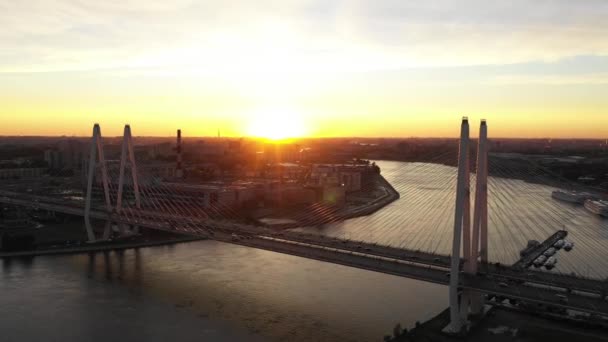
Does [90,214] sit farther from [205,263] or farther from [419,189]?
[419,189]

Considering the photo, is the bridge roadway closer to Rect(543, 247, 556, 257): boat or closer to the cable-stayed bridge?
the cable-stayed bridge

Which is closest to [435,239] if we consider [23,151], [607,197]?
[607,197]

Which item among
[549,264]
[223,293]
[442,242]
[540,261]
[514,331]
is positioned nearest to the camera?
[514,331]

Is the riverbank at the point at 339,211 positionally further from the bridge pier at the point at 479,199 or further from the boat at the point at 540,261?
the bridge pier at the point at 479,199

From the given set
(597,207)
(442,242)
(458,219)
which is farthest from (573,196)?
(458,219)

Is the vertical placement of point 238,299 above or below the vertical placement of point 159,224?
below

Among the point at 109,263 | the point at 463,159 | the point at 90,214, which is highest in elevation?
the point at 463,159

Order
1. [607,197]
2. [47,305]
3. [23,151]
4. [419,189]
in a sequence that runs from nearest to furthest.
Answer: [47,305], [607,197], [419,189], [23,151]

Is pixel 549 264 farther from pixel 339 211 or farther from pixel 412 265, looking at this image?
pixel 339 211
